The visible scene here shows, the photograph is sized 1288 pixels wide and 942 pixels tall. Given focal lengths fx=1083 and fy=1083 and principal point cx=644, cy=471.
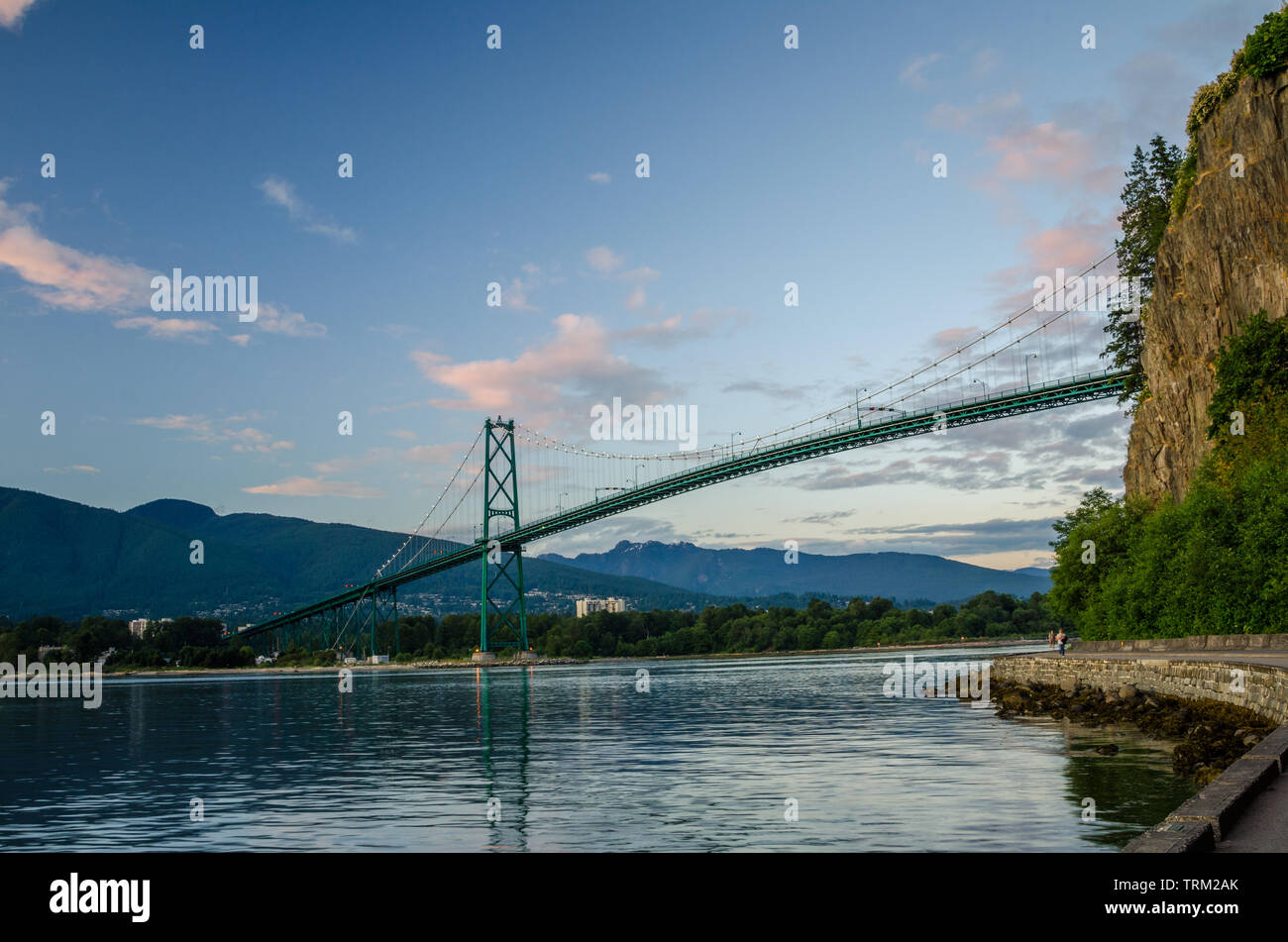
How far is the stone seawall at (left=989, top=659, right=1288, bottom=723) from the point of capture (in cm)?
1762

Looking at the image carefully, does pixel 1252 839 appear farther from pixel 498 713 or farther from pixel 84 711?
pixel 84 711

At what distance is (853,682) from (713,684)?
8663 millimetres

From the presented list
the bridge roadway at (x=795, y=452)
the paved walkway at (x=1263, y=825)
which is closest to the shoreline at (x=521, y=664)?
the bridge roadway at (x=795, y=452)

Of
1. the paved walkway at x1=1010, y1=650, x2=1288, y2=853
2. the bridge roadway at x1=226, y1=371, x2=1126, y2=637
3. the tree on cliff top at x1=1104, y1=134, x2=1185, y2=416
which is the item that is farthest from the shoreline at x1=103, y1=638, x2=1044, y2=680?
the paved walkway at x1=1010, y1=650, x2=1288, y2=853

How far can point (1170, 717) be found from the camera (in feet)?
73.0

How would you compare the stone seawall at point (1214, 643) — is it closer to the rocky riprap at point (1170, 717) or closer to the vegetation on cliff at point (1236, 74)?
the rocky riprap at point (1170, 717)

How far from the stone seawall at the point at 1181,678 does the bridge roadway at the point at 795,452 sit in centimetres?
2091

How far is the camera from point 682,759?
22703 mm

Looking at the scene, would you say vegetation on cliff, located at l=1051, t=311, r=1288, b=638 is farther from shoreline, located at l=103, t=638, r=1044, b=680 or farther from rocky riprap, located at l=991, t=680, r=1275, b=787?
shoreline, located at l=103, t=638, r=1044, b=680

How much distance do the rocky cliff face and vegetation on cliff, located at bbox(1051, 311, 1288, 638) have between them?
1.76m

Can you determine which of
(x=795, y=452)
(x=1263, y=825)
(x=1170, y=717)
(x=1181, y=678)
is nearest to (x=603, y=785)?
(x=1170, y=717)

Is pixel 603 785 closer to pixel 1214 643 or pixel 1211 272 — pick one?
pixel 1214 643

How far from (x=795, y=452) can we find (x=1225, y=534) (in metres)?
42.3
